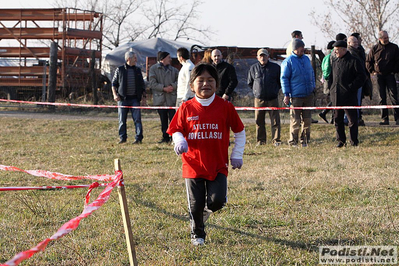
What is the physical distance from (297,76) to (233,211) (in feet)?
18.0

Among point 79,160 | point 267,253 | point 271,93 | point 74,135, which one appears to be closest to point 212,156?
point 267,253

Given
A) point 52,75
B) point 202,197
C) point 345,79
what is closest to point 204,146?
point 202,197

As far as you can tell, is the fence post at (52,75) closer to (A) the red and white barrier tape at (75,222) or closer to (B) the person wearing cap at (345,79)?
(B) the person wearing cap at (345,79)

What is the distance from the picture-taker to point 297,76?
33.4 ft

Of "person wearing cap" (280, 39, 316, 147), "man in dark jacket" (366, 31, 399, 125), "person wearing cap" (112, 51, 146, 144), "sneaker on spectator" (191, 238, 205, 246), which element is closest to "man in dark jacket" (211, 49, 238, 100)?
"person wearing cap" (280, 39, 316, 147)

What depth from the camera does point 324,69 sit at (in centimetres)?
1071

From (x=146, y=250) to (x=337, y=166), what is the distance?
4242 mm

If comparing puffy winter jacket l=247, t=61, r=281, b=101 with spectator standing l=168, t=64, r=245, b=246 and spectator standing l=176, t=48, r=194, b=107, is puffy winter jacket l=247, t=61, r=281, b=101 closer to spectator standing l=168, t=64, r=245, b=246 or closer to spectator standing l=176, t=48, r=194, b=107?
spectator standing l=176, t=48, r=194, b=107

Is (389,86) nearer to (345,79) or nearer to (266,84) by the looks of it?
(345,79)

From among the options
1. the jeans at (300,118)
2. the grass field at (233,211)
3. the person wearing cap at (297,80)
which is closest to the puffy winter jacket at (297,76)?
the person wearing cap at (297,80)

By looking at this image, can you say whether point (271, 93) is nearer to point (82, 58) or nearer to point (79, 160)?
point (79, 160)

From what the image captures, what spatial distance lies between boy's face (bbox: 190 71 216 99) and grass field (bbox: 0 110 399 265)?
1164mm

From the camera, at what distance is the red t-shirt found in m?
4.37

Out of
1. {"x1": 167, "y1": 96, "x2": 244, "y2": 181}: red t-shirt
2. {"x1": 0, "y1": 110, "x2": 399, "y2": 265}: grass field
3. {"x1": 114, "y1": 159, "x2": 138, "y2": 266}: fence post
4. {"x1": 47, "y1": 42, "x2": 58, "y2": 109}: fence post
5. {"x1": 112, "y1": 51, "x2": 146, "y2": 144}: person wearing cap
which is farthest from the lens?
{"x1": 47, "y1": 42, "x2": 58, "y2": 109}: fence post
